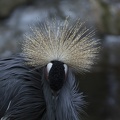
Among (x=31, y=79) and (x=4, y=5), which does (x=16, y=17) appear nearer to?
(x=4, y=5)

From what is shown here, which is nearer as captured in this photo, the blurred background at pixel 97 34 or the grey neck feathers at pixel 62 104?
the grey neck feathers at pixel 62 104

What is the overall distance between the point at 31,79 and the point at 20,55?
203mm

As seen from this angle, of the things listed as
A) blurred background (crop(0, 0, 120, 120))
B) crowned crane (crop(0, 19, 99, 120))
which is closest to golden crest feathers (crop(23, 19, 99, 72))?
crowned crane (crop(0, 19, 99, 120))

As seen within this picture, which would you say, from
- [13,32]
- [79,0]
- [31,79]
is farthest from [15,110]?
[79,0]

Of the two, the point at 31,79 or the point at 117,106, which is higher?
the point at 31,79

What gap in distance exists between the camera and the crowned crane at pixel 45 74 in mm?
2379

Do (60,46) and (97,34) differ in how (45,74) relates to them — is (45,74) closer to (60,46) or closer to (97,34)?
(60,46)

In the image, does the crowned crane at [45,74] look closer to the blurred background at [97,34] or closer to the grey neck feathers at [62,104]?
the grey neck feathers at [62,104]

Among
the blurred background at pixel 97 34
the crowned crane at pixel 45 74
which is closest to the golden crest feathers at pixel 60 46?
the crowned crane at pixel 45 74

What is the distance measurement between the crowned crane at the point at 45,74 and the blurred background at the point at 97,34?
1924mm

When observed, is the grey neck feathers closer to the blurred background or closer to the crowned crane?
the crowned crane

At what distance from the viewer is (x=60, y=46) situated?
2.38 m

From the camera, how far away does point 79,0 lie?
479 centimetres

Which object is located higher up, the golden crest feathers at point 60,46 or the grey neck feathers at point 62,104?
the golden crest feathers at point 60,46
